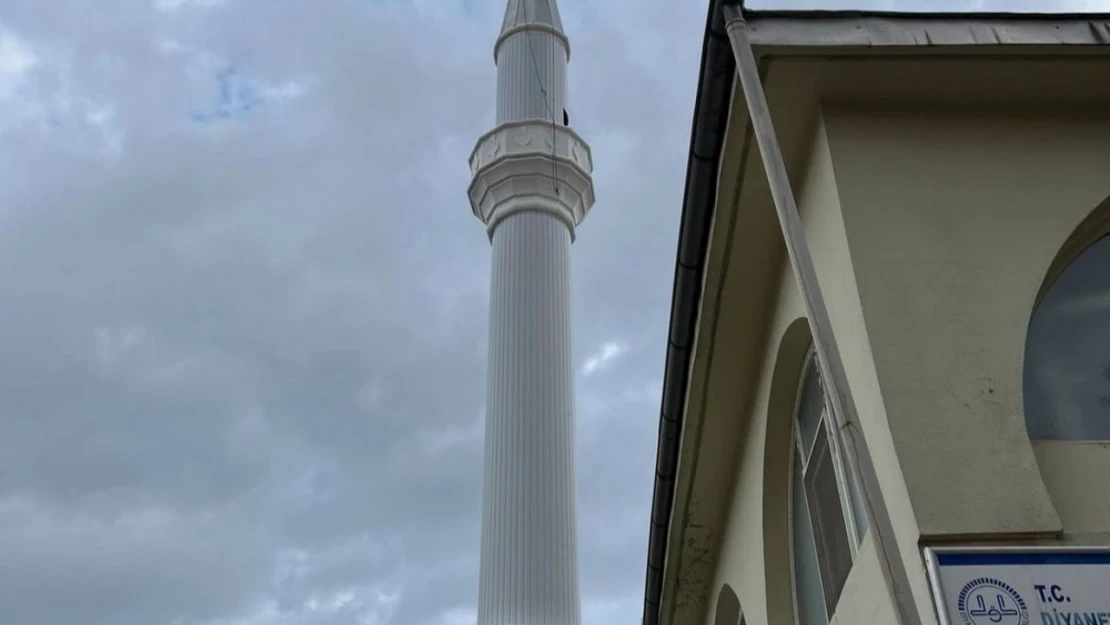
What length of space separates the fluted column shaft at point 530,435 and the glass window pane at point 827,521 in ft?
29.3

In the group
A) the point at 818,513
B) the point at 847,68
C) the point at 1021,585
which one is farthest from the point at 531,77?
the point at 1021,585

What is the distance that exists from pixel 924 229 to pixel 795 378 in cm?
160

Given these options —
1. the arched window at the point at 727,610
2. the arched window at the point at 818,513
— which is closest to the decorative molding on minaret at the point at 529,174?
the arched window at the point at 727,610

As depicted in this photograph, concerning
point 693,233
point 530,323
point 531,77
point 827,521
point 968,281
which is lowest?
point 827,521

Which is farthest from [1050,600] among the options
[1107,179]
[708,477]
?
[708,477]

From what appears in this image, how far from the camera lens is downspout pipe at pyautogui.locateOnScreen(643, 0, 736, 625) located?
5.05 meters

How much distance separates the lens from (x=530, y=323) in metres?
16.8

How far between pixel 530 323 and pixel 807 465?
10889 mm

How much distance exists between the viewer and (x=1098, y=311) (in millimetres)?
4875

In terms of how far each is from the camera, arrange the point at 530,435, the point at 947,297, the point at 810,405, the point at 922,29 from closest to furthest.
Answer: 1. the point at 947,297
2. the point at 922,29
3. the point at 810,405
4. the point at 530,435

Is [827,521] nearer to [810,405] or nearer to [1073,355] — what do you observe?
[810,405]

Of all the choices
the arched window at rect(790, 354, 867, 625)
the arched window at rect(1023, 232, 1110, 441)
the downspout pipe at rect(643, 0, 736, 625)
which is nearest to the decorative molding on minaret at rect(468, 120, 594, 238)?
the downspout pipe at rect(643, 0, 736, 625)

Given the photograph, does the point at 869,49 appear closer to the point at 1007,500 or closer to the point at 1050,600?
the point at 1007,500

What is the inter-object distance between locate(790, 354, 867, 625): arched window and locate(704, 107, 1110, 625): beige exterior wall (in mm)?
355
